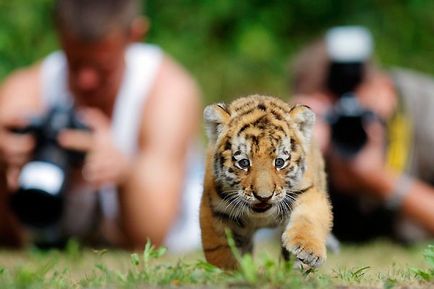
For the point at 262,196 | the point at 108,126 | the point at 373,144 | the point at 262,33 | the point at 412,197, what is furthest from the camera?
the point at 262,33

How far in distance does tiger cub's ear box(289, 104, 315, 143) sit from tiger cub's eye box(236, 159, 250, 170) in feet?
0.91

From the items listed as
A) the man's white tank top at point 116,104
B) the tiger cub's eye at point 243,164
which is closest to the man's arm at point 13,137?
the man's white tank top at point 116,104

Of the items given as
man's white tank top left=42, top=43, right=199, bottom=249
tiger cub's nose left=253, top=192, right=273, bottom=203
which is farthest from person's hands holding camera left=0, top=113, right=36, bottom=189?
tiger cub's nose left=253, top=192, right=273, bottom=203

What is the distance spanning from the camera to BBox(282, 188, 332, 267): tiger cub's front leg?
3.39 meters

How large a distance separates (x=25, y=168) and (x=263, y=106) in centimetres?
244

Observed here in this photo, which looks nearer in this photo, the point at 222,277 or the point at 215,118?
the point at 222,277

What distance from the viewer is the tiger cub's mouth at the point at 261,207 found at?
345 centimetres

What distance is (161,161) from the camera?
6.98m

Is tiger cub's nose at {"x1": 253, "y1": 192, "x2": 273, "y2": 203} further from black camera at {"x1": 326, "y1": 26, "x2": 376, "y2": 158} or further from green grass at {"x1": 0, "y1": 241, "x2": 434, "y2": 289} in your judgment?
black camera at {"x1": 326, "y1": 26, "x2": 376, "y2": 158}

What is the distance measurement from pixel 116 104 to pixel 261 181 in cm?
390

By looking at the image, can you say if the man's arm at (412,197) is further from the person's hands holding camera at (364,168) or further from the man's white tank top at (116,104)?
the man's white tank top at (116,104)

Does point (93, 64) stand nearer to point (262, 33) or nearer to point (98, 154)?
point (98, 154)

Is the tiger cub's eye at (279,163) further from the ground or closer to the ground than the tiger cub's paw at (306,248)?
further from the ground

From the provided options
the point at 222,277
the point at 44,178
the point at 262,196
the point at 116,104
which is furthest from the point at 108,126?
the point at 222,277
